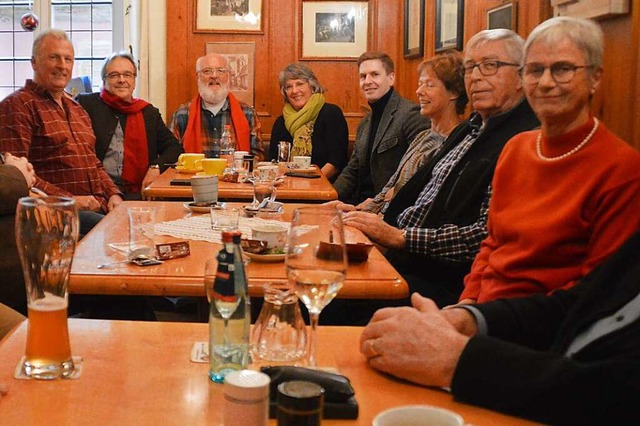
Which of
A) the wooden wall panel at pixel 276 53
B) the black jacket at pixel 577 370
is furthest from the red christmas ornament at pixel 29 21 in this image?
the black jacket at pixel 577 370

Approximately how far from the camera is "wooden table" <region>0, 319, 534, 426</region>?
1045 mm

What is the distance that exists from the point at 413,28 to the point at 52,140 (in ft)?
8.96

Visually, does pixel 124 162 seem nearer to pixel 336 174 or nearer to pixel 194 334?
pixel 336 174

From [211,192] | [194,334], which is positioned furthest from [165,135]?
[194,334]

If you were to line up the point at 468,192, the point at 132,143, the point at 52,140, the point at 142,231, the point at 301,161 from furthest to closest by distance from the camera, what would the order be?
the point at 132,143 → the point at 301,161 → the point at 52,140 → the point at 468,192 → the point at 142,231

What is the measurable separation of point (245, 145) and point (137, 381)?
4436 mm

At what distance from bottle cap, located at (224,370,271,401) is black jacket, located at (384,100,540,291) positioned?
168 cm

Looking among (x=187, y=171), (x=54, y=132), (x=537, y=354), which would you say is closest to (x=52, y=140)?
(x=54, y=132)

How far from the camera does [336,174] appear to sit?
5.49 metres

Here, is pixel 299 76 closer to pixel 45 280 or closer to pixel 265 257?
pixel 265 257

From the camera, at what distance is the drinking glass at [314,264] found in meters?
1.20

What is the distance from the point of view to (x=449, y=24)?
4.54 metres

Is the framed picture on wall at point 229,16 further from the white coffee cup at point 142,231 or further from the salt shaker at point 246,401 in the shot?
the salt shaker at point 246,401

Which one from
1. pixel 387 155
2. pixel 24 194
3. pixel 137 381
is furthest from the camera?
pixel 387 155
